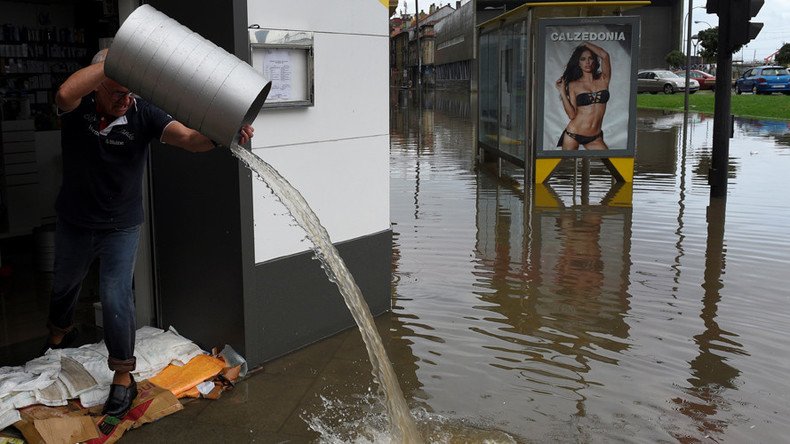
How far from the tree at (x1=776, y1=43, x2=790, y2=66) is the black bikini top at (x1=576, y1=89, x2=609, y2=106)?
61.0 metres

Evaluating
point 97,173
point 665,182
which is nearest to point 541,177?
point 665,182

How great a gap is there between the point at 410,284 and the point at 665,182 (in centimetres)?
689

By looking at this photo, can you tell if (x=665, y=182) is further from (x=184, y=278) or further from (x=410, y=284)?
(x=184, y=278)

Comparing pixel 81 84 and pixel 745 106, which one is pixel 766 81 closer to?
pixel 745 106

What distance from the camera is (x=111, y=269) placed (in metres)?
4.11

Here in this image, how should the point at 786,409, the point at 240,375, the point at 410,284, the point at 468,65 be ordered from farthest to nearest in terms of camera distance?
the point at 468,65 < the point at 410,284 < the point at 240,375 < the point at 786,409

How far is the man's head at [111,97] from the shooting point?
380 centimetres

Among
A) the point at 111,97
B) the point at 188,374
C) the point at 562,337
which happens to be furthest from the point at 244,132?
the point at 562,337

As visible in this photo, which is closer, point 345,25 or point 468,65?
point 345,25

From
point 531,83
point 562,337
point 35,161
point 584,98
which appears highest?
point 531,83

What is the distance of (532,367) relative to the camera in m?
4.98

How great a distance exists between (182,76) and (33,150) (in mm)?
5325

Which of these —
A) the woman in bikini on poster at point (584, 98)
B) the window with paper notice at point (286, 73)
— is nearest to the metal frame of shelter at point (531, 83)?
the woman in bikini on poster at point (584, 98)

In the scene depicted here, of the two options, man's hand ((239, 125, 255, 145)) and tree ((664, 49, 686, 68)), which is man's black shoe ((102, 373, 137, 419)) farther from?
tree ((664, 49, 686, 68))
